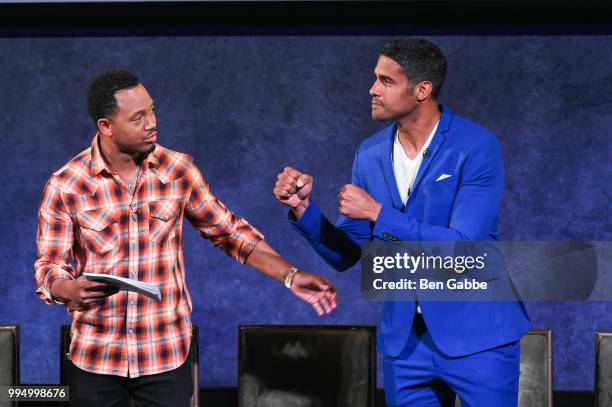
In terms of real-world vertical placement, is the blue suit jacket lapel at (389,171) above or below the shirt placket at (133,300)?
above

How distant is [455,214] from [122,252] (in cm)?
95

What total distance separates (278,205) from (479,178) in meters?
1.83

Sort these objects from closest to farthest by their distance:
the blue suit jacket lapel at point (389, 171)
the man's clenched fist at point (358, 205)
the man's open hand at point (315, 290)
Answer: the man's clenched fist at point (358, 205) → the blue suit jacket lapel at point (389, 171) → the man's open hand at point (315, 290)

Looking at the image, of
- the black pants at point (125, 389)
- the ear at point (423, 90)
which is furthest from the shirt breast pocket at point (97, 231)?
the ear at point (423, 90)

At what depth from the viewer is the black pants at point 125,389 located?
2.49 meters

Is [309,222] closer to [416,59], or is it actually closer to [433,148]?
[433,148]

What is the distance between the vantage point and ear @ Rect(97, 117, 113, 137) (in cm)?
259

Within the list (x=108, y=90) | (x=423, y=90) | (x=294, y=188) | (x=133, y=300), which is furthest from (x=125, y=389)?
(x=423, y=90)

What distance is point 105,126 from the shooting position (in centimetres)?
260

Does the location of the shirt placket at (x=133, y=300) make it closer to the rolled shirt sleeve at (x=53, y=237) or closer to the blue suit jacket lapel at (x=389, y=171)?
the rolled shirt sleeve at (x=53, y=237)

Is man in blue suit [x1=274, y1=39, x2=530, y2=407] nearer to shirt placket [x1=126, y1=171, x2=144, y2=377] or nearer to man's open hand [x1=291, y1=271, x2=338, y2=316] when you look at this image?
man's open hand [x1=291, y1=271, x2=338, y2=316]

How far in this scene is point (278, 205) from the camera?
4.23 metres

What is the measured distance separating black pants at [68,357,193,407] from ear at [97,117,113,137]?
0.68 meters

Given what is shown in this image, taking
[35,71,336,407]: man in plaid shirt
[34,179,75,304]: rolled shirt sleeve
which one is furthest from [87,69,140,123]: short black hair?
[34,179,75,304]: rolled shirt sleeve
